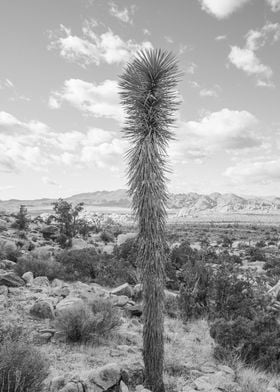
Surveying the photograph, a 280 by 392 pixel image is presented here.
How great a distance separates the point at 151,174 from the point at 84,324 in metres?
4.28

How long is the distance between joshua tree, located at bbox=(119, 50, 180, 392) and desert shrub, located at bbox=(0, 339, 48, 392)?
212 centimetres

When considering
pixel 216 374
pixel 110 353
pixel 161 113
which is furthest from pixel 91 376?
pixel 161 113

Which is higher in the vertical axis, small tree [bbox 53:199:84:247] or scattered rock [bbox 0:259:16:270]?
small tree [bbox 53:199:84:247]

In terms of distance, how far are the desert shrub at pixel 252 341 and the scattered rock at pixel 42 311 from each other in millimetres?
4565

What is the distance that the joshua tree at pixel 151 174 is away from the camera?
Result: 6.11 meters

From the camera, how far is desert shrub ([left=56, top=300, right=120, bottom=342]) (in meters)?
7.97

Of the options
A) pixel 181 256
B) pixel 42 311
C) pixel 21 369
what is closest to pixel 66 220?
pixel 181 256

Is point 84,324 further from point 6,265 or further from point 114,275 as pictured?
point 6,265

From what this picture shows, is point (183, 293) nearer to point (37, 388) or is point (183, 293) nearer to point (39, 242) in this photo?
point (37, 388)

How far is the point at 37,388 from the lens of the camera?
4738mm

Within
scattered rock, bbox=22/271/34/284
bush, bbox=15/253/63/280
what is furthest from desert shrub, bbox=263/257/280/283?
scattered rock, bbox=22/271/34/284

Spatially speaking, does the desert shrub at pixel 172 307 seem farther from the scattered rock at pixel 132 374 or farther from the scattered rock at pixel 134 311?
the scattered rock at pixel 132 374

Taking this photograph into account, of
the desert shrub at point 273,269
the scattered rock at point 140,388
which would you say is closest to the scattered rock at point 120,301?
the scattered rock at point 140,388

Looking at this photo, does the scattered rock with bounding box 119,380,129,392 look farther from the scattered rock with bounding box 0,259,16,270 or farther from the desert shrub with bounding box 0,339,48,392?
the scattered rock with bounding box 0,259,16,270
